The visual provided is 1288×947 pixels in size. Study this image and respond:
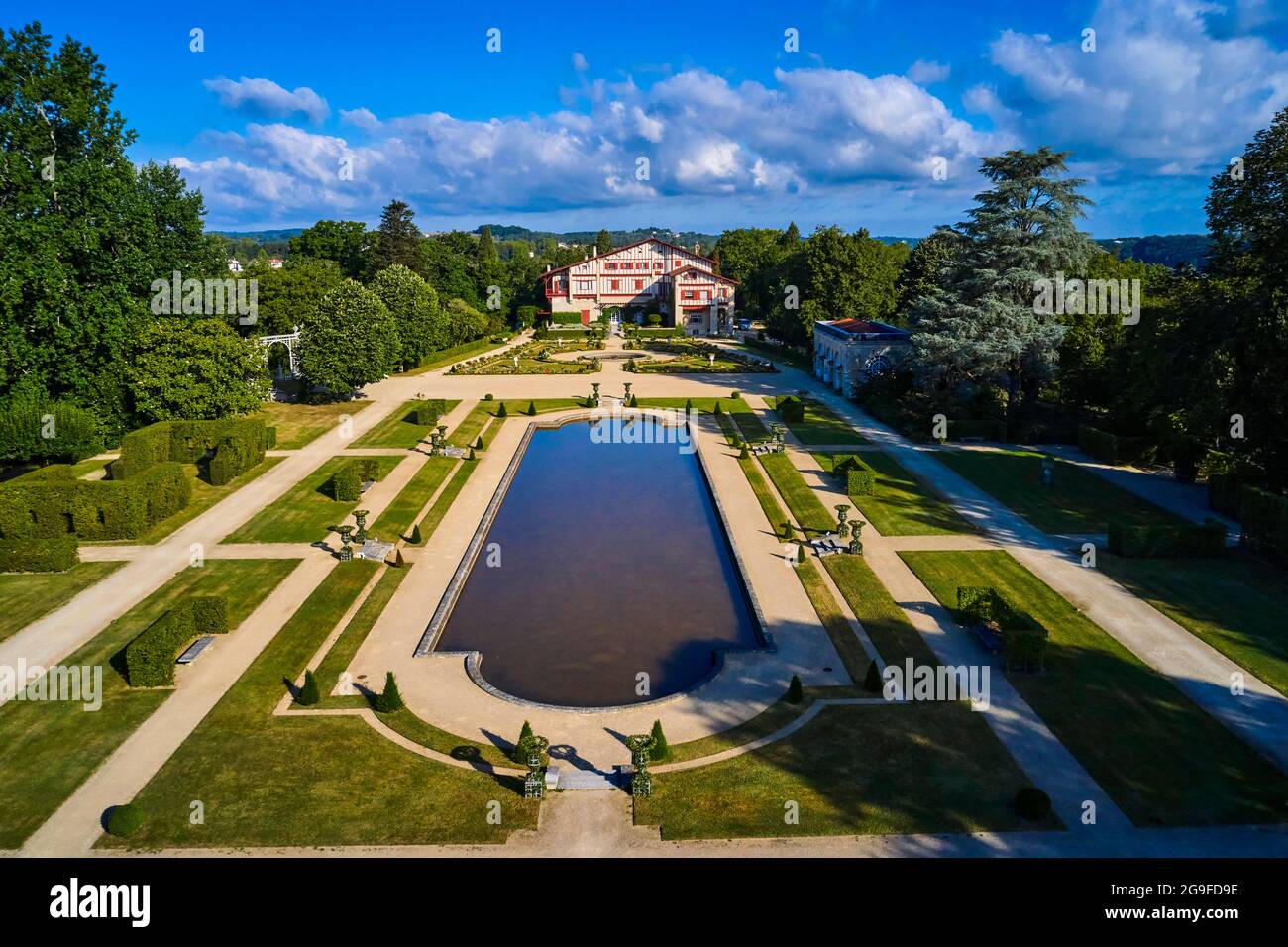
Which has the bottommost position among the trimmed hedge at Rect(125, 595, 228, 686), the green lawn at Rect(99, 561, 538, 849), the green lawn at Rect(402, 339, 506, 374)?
the green lawn at Rect(99, 561, 538, 849)

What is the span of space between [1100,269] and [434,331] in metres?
61.1

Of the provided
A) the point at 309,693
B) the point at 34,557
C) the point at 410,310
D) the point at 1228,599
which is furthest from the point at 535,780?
the point at 410,310

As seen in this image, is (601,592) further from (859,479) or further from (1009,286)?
(1009,286)

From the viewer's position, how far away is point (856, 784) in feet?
69.5

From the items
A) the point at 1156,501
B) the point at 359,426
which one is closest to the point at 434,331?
the point at 359,426

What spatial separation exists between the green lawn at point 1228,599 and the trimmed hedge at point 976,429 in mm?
19752

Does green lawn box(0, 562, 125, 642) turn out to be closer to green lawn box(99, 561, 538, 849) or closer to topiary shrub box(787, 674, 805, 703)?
green lawn box(99, 561, 538, 849)

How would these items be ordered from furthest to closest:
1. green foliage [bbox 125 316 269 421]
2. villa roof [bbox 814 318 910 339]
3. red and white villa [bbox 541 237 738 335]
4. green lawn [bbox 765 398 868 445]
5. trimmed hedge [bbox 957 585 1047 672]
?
red and white villa [bbox 541 237 738 335] < villa roof [bbox 814 318 910 339] < green lawn [bbox 765 398 868 445] < green foliage [bbox 125 316 269 421] < trimmed hedge [bbox 957 585 1047 672]

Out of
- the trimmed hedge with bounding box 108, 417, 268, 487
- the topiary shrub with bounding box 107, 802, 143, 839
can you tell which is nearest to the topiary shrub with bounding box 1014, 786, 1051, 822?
the topiary shrub with bounding box 107, 802, 143, 839

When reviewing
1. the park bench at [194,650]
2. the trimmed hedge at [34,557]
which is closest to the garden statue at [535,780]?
the park bench at [194,650]

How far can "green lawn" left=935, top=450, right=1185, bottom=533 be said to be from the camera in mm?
39781

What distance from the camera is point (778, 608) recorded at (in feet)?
104

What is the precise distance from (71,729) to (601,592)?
18187 millimetres

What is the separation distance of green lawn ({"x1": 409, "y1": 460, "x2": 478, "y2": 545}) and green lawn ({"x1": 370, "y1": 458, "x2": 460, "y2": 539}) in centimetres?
57
